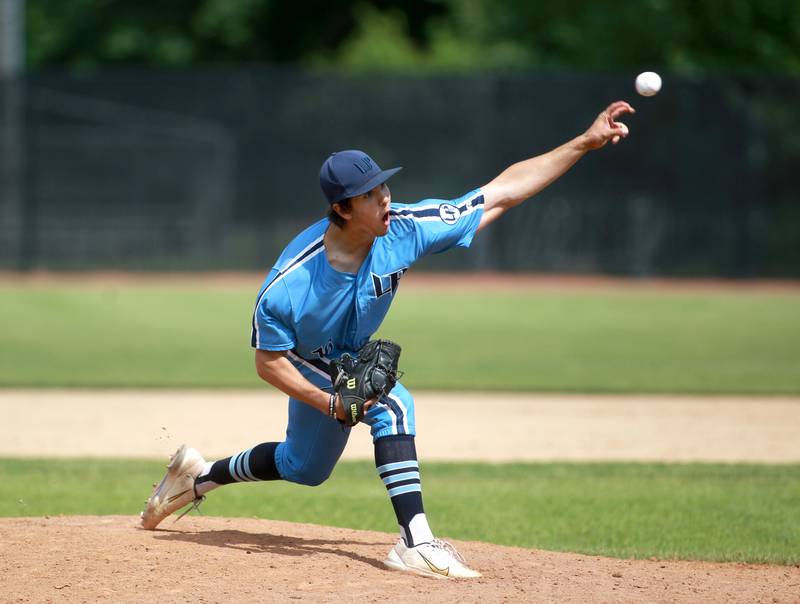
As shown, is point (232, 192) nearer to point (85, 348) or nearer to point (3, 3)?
point (3, 3)

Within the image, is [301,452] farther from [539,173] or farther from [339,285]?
[539,173]

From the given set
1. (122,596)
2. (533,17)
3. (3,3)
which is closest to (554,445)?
(122,596)

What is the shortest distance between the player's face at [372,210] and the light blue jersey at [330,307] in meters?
0.16

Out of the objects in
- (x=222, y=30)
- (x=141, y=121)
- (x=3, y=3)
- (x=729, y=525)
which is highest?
(x=222, y=30)

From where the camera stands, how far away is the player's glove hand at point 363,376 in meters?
4.73

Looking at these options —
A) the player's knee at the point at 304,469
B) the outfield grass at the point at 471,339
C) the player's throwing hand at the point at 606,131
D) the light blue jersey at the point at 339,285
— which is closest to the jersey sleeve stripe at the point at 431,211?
the light blue jersey at the point at 339,285

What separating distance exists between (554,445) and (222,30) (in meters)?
27.1

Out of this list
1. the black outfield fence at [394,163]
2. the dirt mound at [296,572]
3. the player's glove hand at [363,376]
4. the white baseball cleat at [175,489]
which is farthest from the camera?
the black outfield fence at [394,163]

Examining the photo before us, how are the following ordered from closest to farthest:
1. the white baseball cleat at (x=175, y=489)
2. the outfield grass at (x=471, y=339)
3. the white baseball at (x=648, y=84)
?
the white baseball at (x=648, y=84), the white baseball cleat at (x=175, y=489), the outfield grass at (x=471, y=339)

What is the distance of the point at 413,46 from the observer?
37.5m

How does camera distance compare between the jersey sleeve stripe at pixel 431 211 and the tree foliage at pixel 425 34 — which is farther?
the tree foliage at pixel 425 34

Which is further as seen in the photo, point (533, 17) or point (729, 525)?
point (533, 17)

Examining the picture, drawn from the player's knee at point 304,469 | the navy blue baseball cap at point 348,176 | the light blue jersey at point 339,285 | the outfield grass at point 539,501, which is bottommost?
the outfield grass at point 539,501

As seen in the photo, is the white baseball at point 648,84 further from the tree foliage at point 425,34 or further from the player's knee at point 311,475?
the tree foliage at point 425,34
